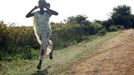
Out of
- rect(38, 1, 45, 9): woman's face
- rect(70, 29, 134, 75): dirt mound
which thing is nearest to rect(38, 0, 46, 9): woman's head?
rect(38, 1, 45, 9): woman's face

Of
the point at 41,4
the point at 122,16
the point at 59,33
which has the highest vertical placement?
the point at 41,4

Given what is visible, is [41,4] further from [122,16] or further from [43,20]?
[122,16]

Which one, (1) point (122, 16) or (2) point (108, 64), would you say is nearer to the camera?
(2) point (108, 64)

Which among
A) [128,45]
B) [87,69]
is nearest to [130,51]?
[128,45]

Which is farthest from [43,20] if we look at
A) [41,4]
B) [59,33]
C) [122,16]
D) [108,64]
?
[122,16]

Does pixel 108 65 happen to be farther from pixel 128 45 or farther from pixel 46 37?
pixel 128 45

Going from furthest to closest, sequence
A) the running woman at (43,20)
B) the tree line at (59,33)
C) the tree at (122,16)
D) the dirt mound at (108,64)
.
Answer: the tree at (122,16) → the tree line at (59,33) → the running woman at (43,20) → the dirt mound at (108,64)

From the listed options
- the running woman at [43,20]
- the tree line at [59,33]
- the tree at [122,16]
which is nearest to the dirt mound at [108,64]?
the running woman at [43,20]

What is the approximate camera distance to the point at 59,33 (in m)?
25.2

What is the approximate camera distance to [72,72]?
35.7ft

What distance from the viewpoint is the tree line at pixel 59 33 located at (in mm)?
20391

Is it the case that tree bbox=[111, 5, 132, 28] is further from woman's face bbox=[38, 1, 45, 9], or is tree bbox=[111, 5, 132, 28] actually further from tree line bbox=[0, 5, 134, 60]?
woman's face bbox=[38, 1, 45, 9]

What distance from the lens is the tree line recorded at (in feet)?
66.9

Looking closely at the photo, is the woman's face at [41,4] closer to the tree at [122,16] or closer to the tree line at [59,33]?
the tree line at [59,33]
